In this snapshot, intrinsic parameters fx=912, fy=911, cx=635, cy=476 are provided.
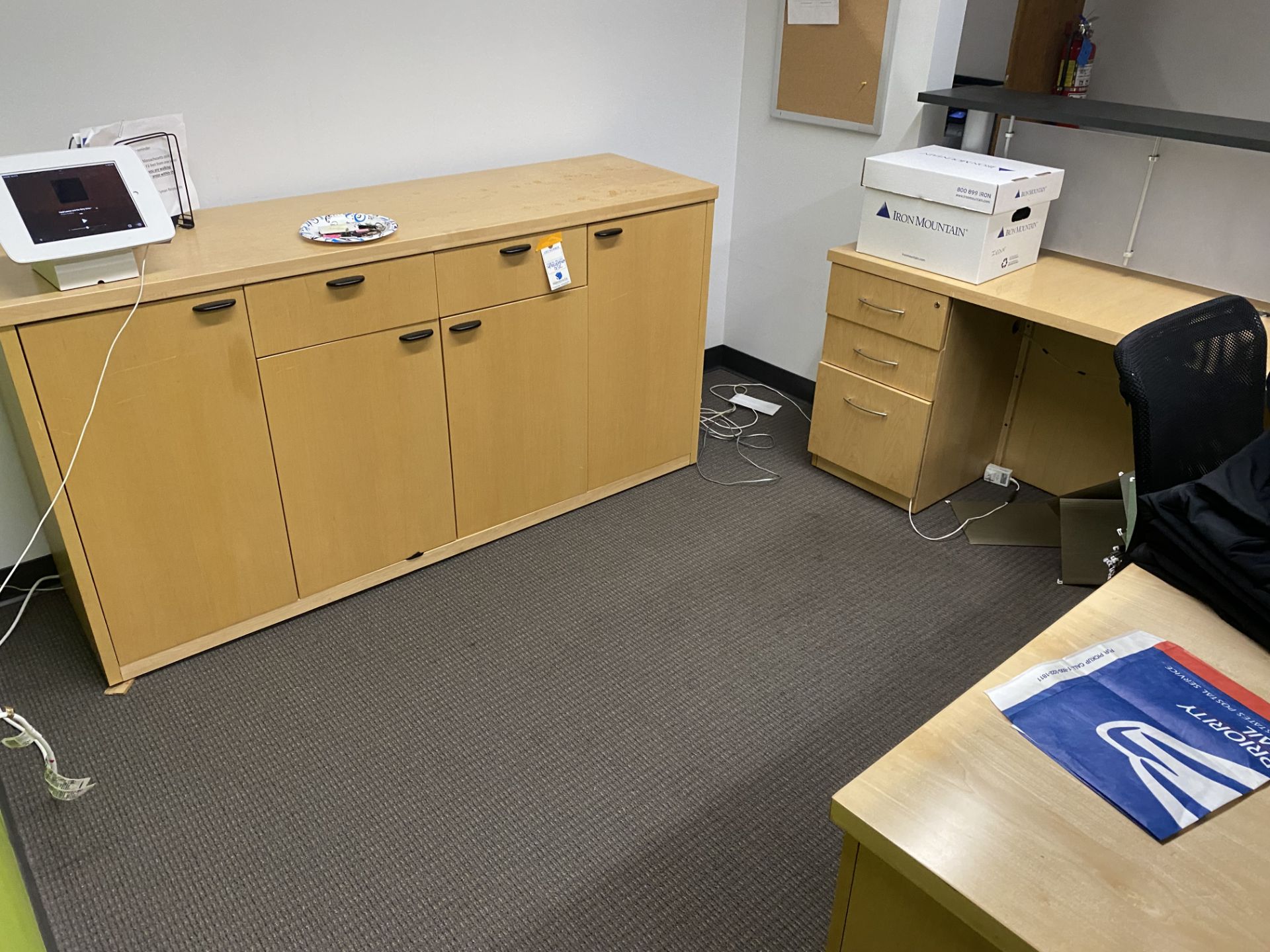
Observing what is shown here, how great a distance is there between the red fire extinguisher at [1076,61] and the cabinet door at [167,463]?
2.86 m

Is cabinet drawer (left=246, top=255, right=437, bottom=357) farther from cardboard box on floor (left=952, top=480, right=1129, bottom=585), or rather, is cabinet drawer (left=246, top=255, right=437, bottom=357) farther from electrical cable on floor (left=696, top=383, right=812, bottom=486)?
cardboard box on floor (left=952, top=480, right=1129, bottom=585)

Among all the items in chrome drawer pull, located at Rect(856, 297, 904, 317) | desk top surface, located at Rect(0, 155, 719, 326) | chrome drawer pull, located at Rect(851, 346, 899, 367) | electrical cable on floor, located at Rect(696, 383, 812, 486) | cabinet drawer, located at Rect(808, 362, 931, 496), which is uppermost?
desk top surface, located at Rect(0, 155, 719, 326)

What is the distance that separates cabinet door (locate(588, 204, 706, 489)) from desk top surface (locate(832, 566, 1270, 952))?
5.89 feet

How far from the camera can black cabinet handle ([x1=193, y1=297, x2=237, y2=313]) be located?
76.4 inches

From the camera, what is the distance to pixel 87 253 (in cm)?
177

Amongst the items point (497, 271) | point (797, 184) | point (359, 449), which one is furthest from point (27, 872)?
point (797, 184)

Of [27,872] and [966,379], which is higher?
[966,379]

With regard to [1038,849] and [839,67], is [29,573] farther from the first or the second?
[839,67]

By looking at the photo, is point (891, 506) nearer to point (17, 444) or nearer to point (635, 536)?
point (635, 536)

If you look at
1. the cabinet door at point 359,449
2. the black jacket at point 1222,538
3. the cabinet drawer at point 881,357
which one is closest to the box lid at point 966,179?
the cabinet drawer at point 881,357

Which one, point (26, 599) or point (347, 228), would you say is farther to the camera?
point (26, 599)

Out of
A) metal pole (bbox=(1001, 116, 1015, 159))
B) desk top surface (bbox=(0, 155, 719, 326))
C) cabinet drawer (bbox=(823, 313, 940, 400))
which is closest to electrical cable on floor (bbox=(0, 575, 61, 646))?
desk top surface (bbox=(0, 155, 719, 326))

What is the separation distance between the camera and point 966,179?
2430 millimetres

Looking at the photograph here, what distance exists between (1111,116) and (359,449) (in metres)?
2.19
